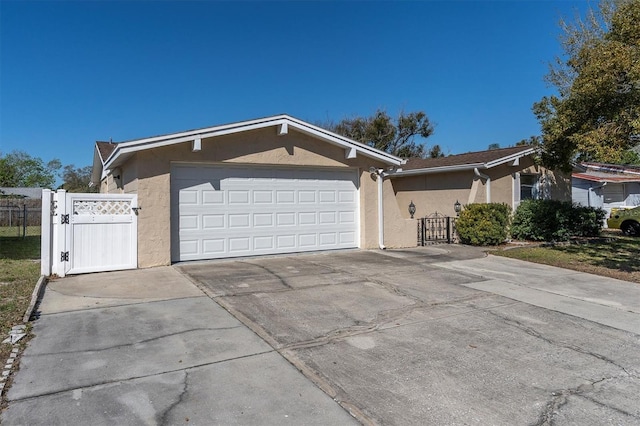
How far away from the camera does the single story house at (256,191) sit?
8.95 m

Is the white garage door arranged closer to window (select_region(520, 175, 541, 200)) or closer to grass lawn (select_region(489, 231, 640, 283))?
grass lawn (select_region(489, 231, 640, 283))

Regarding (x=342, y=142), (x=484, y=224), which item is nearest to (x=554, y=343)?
(x=342, y=142)

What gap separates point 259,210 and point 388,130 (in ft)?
83.8

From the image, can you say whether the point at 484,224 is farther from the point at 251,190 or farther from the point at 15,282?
the point at 15,282

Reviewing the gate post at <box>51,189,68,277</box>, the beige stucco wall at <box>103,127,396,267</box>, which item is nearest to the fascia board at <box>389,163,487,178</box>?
the beige stucco wall at <box>103,127,396,267</box>

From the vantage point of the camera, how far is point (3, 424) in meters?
2.88

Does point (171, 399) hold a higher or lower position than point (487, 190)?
lower

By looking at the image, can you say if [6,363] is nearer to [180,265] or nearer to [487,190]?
[180,265]

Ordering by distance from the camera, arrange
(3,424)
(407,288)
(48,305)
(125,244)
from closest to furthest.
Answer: (3,424) → (48,305) → (407,288) → (125,244)

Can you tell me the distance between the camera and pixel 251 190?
10.2 m

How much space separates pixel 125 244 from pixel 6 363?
4875 millimetres

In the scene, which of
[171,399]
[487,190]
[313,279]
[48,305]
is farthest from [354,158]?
[171,399]

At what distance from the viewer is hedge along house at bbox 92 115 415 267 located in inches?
352

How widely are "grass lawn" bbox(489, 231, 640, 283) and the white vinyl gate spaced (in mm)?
9372
